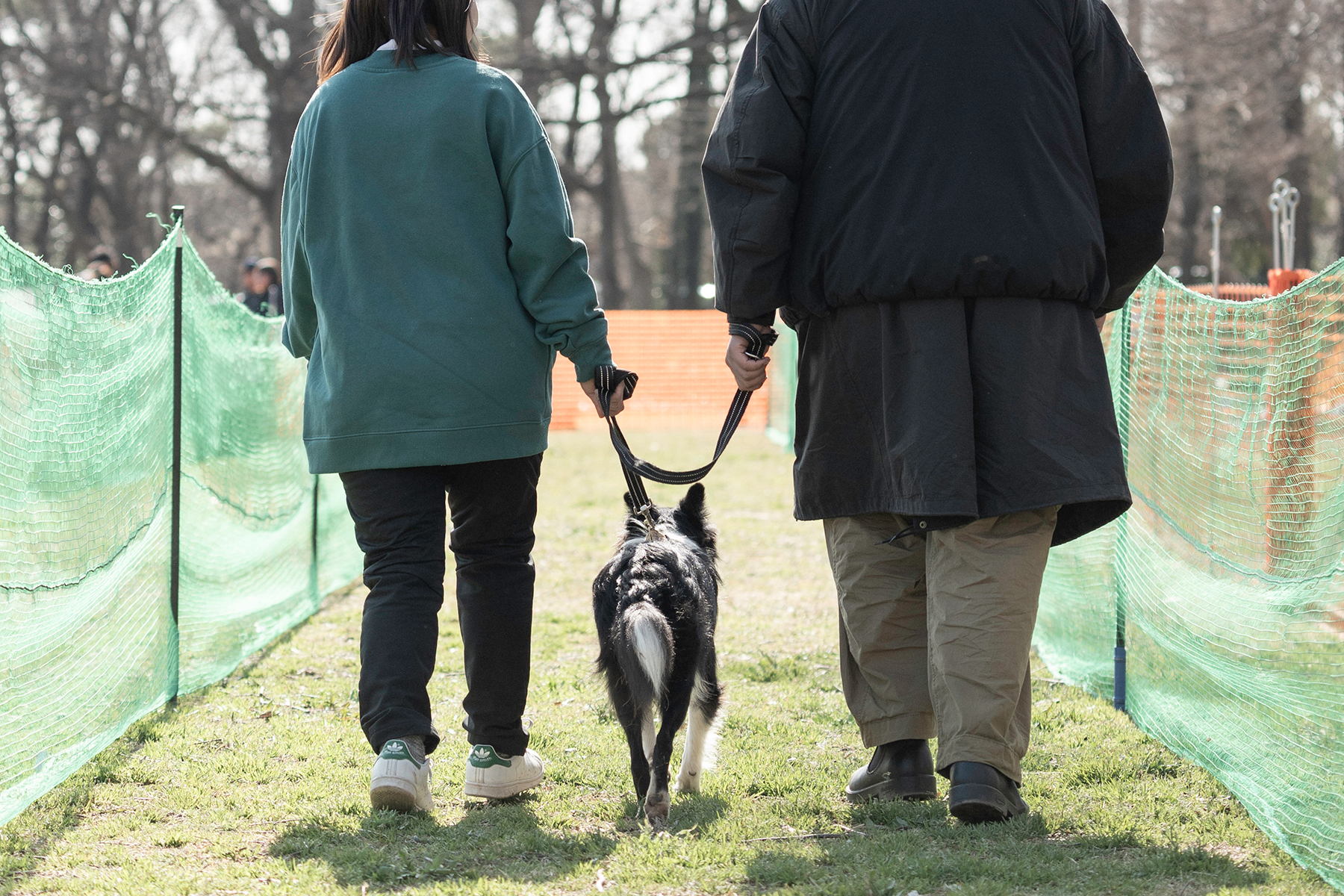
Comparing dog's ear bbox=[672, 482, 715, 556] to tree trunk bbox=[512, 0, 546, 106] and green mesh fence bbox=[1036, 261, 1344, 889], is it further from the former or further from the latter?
tree trunk bbox=[512, 0, 546, 106]

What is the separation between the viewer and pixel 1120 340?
4.16 meters

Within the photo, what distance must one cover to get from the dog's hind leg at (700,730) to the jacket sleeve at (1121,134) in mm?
1432

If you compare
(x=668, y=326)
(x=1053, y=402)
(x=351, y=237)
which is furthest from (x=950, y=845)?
(x=668, y=326)

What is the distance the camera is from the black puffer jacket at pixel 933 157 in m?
2.83

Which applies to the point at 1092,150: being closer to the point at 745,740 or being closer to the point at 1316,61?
the point at 745,740

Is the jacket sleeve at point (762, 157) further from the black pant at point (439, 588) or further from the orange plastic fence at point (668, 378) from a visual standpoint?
the orange plastic fence at point (668, 378)

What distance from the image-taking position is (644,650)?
289 centimetres

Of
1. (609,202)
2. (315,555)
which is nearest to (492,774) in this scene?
(315,555)

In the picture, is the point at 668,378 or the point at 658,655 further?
the point at 668,378

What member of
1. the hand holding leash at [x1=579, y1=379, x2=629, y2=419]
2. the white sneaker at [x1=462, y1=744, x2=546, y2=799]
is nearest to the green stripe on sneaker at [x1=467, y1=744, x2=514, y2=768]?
the white sneaker at [x1=462, y1=744, x2=546, y2=799]

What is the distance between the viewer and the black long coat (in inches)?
111

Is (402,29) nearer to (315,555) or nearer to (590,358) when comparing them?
(590,358)

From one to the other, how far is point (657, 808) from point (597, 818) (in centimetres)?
19

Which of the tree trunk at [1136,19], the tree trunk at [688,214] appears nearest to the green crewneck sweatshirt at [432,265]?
the tree trunk at [1136,19]
